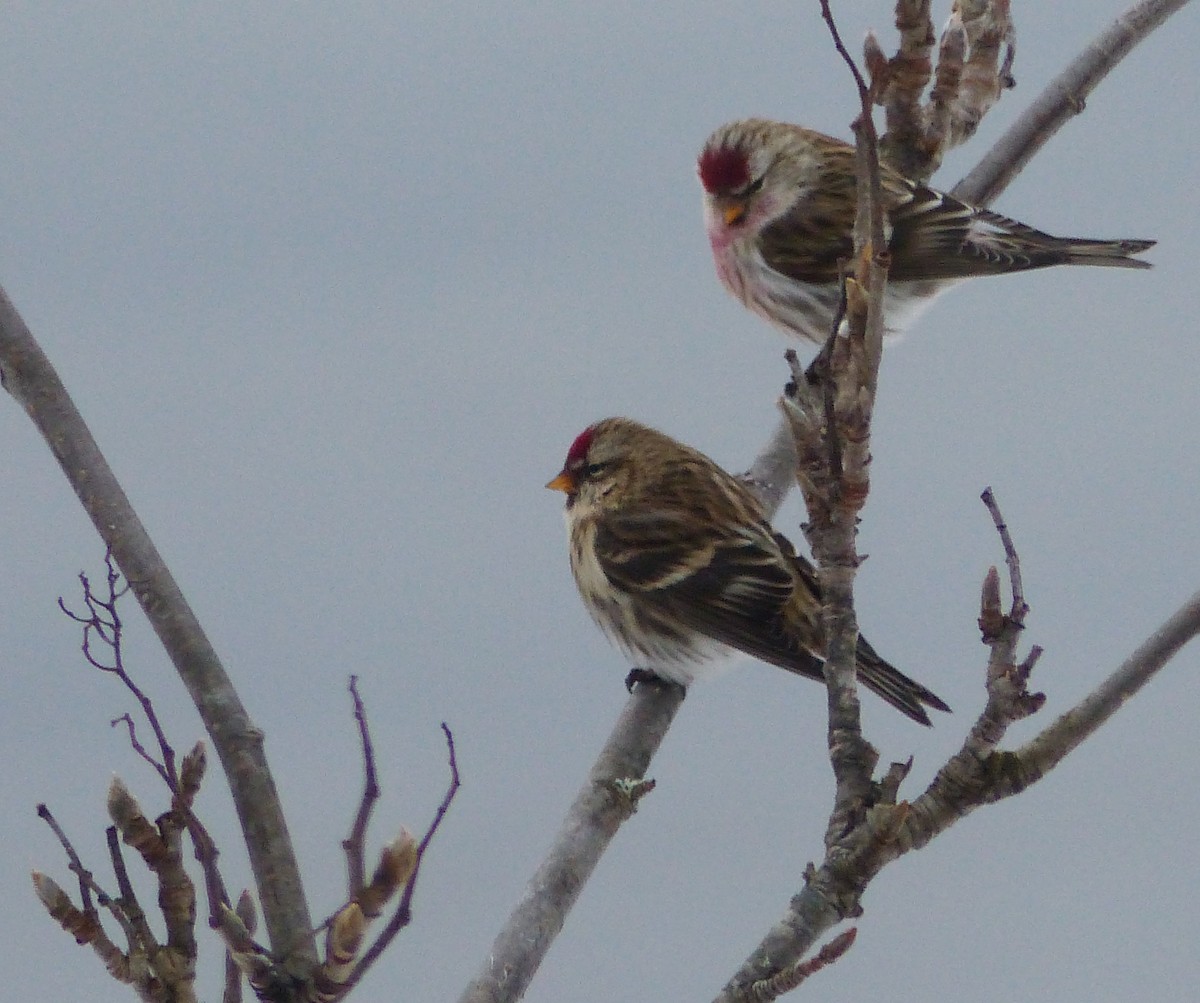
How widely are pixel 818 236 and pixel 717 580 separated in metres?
1.15

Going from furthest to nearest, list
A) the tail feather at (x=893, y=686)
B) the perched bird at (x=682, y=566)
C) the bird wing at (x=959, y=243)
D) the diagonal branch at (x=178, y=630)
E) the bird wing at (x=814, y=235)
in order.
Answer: the bird wing at (x=814, y=235)
the bird wing at (x=959, y=243)
the perched bird at (x=682, y=566)
the tail feather at (x=893, y=686)
the diagonal branch at (x=178, y=630)

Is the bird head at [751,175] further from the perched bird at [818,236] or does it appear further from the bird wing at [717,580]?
the bird wing at [717,580]

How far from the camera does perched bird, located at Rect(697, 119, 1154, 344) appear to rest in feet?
11.7

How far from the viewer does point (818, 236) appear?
12.7ft

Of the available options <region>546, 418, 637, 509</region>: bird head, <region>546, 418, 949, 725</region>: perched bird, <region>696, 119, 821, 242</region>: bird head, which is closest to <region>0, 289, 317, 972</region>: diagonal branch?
<region>546, 418, 949, 725</region>: perched bird

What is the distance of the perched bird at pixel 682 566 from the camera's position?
291 cm

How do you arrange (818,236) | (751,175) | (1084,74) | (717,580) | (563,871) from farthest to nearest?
(751,175)
(818,236)
(1084,74)
(717,580)
(563,871)

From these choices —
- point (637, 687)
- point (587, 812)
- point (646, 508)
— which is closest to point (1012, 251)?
point (646, 508)

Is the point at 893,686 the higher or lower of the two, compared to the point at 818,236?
lower

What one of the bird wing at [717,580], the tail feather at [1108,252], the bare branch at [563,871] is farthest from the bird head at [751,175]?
the bare branch at [563,871]

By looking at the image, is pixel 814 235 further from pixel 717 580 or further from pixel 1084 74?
pixel 717 580

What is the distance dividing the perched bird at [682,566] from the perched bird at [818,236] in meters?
0.60

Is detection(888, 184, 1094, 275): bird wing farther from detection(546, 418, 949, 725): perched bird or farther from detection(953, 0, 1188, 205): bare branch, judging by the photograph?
detection(546, 418, 949, 725): perched bird

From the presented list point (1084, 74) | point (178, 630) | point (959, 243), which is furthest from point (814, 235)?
point (178, 630)
